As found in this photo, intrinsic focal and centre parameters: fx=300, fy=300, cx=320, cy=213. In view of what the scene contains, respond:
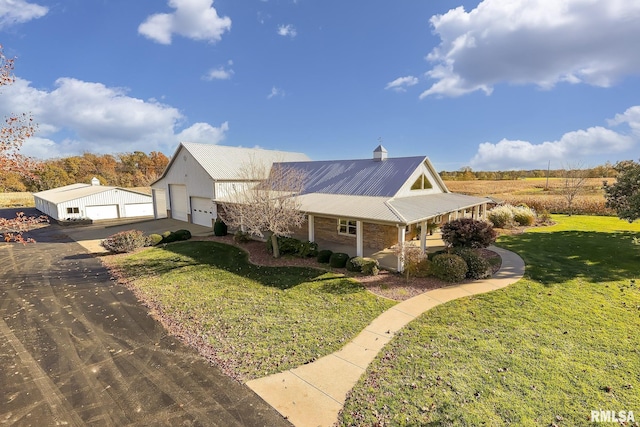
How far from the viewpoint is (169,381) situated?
712 cm

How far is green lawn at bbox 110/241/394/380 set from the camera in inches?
322

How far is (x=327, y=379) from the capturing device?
7.07 m

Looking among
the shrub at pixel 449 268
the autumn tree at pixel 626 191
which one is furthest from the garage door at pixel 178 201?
the autumn tree at pixel 626 191

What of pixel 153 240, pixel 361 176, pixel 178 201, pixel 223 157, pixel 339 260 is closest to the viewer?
pixel 339 260

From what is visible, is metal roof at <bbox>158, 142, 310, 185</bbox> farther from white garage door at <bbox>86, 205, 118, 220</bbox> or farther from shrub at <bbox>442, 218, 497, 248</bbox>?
shrub at <bbox>442, 218, 497, 248</bbox>

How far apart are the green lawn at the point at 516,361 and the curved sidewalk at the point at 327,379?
11.6 inches

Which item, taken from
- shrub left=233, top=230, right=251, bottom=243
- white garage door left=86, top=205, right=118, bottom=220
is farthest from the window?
white garage door left=86, top=205, right=118, bottom=220

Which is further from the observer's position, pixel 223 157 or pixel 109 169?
pixel 109 169

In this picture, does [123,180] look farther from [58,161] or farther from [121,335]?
[121,335]

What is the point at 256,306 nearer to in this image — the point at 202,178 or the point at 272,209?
the point at 272,209

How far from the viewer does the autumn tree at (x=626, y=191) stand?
16828 mm

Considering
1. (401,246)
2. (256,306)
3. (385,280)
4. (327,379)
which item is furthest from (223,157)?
(327,379)

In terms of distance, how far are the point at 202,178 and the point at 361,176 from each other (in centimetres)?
1374

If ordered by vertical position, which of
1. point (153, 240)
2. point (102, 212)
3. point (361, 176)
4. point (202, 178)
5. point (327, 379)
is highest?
point (202, 178)
